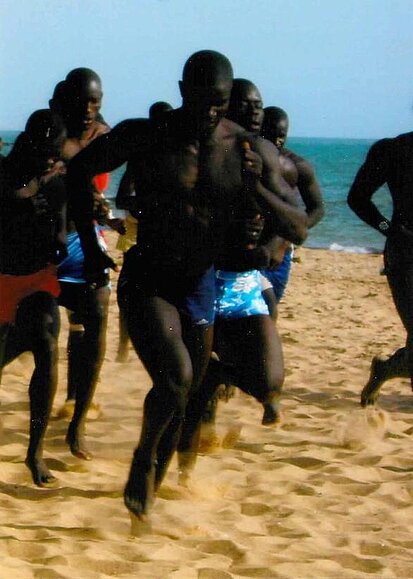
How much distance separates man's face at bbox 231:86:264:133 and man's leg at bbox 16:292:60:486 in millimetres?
1423

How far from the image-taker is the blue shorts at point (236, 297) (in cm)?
539

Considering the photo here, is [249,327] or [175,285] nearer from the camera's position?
[175,285]

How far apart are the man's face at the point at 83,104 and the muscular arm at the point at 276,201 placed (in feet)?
5.19

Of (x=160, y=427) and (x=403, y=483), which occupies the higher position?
(x=160, y=427)

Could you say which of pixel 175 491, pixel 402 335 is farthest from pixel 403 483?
pixel 402 335

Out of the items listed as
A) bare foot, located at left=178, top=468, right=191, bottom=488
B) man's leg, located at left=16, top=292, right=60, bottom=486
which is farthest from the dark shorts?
bare foot, located at left=178, top=468, right=191, bottom=488

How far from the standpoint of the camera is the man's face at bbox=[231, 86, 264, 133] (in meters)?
6.02

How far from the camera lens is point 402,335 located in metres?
11.6

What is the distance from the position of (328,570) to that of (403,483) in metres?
1.54

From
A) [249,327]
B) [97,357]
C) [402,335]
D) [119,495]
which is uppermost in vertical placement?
[249,327]

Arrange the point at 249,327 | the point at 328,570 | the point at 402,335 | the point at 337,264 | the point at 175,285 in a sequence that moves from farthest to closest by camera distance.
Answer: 1. the point at 337,264
2. the point at 402,335
3. the point at 249,327
4. the point at 175,285
5. the point at 328,570

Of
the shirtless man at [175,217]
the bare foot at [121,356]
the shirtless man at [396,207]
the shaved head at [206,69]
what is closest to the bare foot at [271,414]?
the shirtless man at [396,207]

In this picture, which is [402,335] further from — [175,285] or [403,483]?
[175,285]

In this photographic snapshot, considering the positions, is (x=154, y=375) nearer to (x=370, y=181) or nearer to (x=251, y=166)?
(x=251, y=166)
